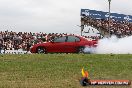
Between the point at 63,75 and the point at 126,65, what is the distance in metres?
3.75

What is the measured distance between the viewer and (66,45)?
2678 centimetres

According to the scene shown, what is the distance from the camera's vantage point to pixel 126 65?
16.1m

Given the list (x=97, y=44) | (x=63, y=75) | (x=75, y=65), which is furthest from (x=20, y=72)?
(x=97, y=44)

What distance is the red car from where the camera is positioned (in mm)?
26172

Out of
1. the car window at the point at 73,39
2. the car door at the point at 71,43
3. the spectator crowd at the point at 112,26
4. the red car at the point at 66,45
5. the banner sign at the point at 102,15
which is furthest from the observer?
the banner sign at the point at 102,15

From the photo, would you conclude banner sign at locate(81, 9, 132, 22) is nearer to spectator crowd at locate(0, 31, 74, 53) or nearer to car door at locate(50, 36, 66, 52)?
spectator crowd at locate(0, 31, 74, 53)

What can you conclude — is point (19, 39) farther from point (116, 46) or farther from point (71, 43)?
point (116, 46)

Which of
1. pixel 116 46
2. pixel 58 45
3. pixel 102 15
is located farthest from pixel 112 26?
pixel 58 45

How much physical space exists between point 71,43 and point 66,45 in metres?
0.38

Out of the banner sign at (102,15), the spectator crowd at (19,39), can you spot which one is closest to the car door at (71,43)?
the spectator crowd at (19,39)

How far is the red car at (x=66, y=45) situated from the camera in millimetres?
26172

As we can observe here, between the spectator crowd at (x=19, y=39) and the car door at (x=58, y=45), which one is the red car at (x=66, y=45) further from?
the spectator crowd at (x=19, y=39)

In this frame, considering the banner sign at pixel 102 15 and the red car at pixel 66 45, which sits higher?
the banner sign at pixel 102 15

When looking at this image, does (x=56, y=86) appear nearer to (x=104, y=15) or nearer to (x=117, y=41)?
(x=117, y=41)
